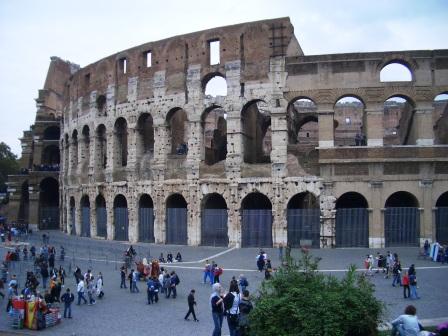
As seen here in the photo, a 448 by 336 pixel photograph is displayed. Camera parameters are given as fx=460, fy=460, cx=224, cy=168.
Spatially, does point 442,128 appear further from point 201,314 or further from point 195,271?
point 201,314

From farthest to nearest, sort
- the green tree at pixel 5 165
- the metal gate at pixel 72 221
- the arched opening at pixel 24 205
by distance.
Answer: the green tree at pixel 5 165 < the arched opening at pixel 24 205 < the metal gate at pixel 72 221

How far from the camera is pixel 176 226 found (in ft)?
94.5

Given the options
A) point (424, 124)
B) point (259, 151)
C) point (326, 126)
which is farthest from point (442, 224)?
point (259, 151)

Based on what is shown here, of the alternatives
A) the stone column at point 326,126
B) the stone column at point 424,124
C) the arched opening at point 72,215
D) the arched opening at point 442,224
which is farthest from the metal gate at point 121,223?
the arched opening at point 442,224

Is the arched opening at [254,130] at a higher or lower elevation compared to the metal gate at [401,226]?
higher

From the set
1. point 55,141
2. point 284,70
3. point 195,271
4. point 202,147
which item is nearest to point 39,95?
point 55,141

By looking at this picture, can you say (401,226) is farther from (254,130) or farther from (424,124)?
(254,130)

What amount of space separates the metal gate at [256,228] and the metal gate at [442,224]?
912 cm

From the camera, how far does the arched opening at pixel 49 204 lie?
4350cm

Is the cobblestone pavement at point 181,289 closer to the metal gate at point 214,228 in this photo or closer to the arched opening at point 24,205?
the metal gate at point 214,228

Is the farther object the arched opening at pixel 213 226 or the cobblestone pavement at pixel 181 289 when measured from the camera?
the arched opening at pixel 213 226

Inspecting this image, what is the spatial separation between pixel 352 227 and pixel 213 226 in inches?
317

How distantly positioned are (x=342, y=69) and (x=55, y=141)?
31.4 meters

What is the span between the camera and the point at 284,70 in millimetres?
26500
